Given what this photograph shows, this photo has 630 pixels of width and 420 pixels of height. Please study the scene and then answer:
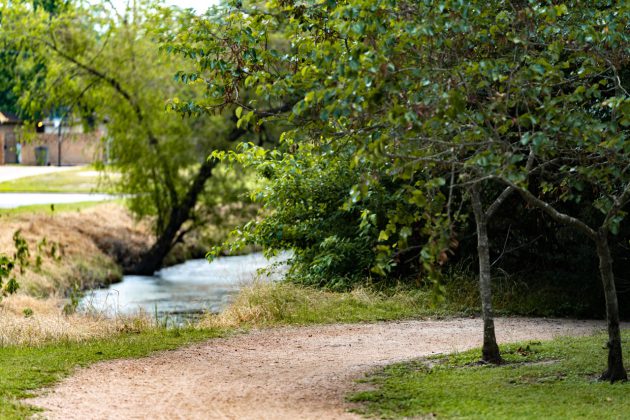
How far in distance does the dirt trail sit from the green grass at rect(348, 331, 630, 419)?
456mm

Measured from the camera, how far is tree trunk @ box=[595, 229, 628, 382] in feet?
28.5

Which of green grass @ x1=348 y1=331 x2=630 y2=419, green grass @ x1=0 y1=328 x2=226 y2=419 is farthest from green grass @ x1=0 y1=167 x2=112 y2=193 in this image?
green grass @ x1=348 y1=331 x2=630 y2=419

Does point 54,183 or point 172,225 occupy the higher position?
point 54,183

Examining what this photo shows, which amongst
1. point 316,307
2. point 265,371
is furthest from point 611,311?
point 316,307

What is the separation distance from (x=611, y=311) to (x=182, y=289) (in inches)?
680

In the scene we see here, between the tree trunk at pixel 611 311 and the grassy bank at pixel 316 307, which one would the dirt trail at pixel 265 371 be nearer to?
the grassy bank at pixel 316 307

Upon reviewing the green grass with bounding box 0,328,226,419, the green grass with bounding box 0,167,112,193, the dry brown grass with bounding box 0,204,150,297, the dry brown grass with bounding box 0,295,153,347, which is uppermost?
the green grass with bounding box 0,167,112,193

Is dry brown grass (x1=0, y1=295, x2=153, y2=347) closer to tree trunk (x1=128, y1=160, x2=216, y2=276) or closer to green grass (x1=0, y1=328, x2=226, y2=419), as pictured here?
green grass (x1=0, y1=328, x2=226, y2=419)

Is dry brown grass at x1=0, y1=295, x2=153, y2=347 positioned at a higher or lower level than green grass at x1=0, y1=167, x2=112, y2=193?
lower

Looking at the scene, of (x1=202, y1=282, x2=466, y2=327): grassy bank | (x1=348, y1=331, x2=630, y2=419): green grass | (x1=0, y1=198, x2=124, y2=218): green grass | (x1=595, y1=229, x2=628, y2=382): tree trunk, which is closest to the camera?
(x1=348, y1=331, x2=630, y2=419): green grass

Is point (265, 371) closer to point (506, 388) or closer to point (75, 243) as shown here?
point (506, 388)

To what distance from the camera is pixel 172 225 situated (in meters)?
28.5

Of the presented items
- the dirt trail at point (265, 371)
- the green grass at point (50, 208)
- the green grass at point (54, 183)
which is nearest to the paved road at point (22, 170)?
the green grass at point (54, 183)

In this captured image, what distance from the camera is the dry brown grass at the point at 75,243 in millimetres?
23250
